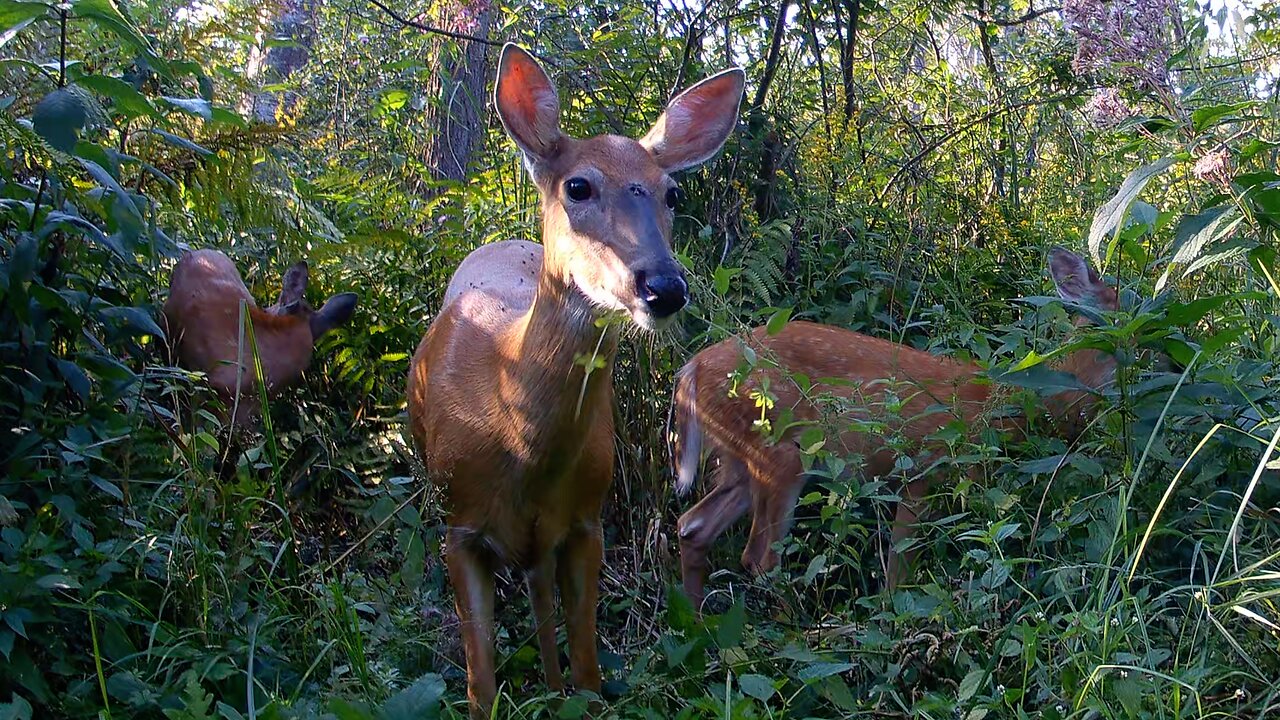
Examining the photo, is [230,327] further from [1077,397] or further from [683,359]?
[1077,397]

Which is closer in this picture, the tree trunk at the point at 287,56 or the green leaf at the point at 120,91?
the green leaf at the point at 120,91

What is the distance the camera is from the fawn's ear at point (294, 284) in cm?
582

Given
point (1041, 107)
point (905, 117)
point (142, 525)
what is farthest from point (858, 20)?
point (142, 525)

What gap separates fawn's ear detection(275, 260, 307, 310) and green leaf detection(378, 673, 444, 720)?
10.4 ft

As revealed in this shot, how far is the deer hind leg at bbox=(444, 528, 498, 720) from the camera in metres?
3.71

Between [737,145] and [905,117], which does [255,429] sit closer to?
[737,145]

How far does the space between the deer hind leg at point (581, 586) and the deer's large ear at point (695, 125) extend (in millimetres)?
1149

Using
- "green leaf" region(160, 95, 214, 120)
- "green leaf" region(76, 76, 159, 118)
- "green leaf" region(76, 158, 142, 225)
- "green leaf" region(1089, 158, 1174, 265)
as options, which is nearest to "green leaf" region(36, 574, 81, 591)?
"green leaf" region(76, 158, 142, 225)

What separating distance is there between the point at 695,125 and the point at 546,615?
157 centimetres

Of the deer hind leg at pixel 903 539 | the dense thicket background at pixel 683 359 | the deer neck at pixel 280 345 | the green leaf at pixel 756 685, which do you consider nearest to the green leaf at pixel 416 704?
the dense thicket background at pixel 683 359

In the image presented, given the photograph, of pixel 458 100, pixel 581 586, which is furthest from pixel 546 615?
pixel 458 100

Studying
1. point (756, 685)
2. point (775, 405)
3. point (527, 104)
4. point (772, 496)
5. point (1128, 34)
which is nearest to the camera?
point (756, 685)

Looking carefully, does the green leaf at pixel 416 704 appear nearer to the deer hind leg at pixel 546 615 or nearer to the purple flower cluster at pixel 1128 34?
the deer hind leg at pixel 546 615

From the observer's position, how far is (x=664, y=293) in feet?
10.9
